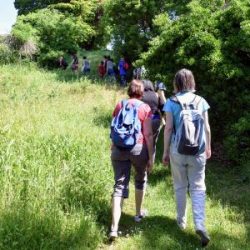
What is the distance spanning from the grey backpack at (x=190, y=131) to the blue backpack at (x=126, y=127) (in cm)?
48

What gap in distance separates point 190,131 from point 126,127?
715mm

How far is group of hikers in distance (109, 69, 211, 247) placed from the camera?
515 cm

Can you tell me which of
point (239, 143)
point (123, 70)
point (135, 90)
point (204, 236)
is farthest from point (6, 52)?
point (204, 236)

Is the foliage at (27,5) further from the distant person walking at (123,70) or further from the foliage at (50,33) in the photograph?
the distant person walking at (123,70)

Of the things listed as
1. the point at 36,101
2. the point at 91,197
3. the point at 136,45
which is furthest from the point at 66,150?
the point at 136,45

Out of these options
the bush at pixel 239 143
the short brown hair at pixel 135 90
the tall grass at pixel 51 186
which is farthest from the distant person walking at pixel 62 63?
the short brown hair at pixel 135 90

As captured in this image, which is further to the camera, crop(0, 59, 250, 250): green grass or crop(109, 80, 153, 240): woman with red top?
crop(109, 80, 153, 240): woman with red top

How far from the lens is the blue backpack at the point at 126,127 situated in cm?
526

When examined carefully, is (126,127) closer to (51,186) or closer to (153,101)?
(51,186)

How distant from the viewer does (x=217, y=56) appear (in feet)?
29.2

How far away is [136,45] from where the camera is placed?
21484 mm

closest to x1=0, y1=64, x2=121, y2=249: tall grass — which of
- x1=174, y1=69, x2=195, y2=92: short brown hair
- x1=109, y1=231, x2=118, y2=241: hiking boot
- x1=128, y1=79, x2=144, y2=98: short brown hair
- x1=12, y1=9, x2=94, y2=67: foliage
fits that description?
x1=109, y1=231, x2=118, y2=241: hiking boot

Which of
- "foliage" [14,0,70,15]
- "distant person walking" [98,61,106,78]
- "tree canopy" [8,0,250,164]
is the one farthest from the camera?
"foliage" [14,0,70,15]

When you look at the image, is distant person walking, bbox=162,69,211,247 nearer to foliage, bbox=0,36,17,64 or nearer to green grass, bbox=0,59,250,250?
green grass, bbox=0,59,250,250
